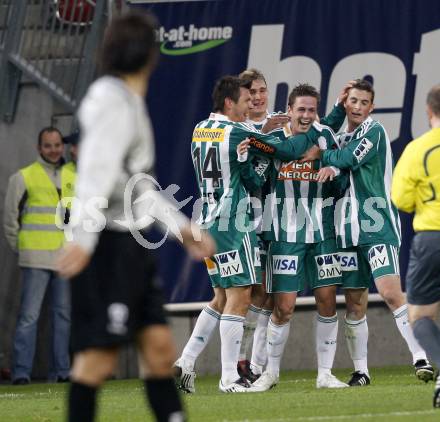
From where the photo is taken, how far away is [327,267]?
31.5 feet

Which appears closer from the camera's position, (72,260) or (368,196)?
(72,260)

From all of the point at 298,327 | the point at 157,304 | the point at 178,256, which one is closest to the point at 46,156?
the point at 178,256

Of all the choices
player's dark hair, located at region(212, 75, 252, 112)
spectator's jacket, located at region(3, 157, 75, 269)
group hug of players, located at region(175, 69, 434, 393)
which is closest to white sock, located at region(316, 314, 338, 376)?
group hug of players, located at region(175, 69, 434, 393)

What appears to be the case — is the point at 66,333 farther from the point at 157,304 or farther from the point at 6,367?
the point at 157,304

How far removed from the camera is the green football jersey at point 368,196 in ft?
31.3

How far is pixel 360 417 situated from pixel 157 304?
216 cm

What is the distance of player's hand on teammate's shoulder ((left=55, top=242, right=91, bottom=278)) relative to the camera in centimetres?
454

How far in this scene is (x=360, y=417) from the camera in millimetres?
6816

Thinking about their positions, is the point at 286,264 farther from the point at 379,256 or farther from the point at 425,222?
the point at 425,222

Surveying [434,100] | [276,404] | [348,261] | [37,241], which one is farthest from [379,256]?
[37,241]

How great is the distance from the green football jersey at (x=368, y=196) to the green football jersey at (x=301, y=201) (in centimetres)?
11

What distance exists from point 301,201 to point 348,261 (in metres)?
0.56

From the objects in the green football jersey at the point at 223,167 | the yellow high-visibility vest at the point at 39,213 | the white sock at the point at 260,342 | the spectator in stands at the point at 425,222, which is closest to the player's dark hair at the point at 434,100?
the spectator in stands at the point at 425,222

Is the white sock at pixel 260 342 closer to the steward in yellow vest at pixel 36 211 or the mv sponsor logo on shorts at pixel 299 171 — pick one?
the mv sponsor logo on shorts at pixel 299 171
